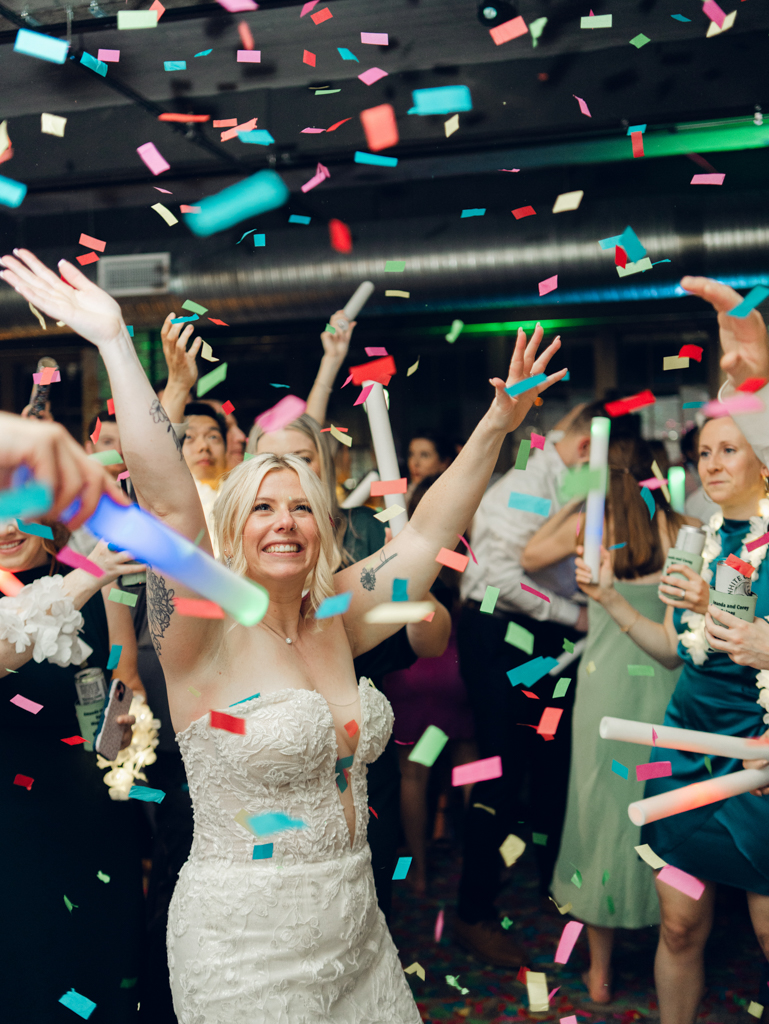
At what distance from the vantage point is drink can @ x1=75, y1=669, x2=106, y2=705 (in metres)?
1.88

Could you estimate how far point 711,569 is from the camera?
215cm

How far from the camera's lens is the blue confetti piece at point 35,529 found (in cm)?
196

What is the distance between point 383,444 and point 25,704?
3.11ft

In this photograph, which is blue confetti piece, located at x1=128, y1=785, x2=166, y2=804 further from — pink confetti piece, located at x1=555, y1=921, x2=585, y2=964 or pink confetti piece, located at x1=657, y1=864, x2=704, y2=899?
pink confetti piece, located at x1=555, y1=921, x2=585, y2=964

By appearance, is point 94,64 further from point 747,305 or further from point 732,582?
point 732,582

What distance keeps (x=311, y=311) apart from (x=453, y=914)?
2.82 metres

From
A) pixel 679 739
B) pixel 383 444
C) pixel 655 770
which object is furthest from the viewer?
pixel 655 770

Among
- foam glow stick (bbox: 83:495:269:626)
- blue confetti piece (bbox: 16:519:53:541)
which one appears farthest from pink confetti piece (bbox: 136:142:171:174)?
foam glow stick (bbox: 83:495:269:626)

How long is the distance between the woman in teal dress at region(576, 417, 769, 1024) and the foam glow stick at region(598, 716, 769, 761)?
0.37 metres

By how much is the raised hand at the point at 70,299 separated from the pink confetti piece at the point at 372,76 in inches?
97.4

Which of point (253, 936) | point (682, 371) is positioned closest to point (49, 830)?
point (253, 936)

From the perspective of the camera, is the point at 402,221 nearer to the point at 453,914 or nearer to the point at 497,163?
the point at 497,163

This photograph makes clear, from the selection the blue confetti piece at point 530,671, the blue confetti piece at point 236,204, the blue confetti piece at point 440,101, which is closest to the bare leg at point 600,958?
the blue confetti piece at point 530,671

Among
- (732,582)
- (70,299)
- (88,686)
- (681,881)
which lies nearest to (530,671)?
(681,881)
